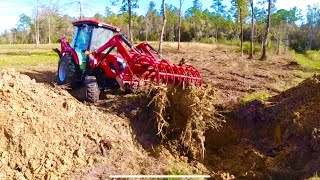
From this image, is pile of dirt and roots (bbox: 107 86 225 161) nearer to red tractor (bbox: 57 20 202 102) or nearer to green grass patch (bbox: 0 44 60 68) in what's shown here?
red tractor (bbox: 57 20 202 102)

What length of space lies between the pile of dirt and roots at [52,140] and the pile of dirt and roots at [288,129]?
247cm

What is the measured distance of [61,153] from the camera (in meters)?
5.78

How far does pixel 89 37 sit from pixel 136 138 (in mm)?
3691

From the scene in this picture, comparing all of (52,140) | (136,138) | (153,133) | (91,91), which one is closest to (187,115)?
(153,133)

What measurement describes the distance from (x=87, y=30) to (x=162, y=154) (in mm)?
4640

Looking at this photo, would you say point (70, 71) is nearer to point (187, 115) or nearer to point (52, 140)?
point (187, 115)

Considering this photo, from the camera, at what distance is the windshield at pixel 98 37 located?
388 inches

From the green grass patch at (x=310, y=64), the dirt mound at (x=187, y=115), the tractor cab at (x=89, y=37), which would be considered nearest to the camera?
the dirt mound at (x=187, y=115)

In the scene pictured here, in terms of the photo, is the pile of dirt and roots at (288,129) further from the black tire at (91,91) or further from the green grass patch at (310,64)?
the green grass patch at (310,64)

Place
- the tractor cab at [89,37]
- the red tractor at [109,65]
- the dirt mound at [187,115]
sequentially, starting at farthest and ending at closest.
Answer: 1. the tractor cab at [89,37]
2. the red tractor at [109,65]
3. the dirt mound at [187,115]

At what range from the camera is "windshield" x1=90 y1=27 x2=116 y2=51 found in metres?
9.84

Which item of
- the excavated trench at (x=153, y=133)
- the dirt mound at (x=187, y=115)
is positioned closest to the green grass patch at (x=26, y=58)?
the excavated trench at (x=153, y=133)

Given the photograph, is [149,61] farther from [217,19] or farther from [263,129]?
[217,19]

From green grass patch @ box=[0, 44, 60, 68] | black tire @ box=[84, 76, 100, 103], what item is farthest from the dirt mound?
green grass patch @ box=[0, 44, 60, 68]
